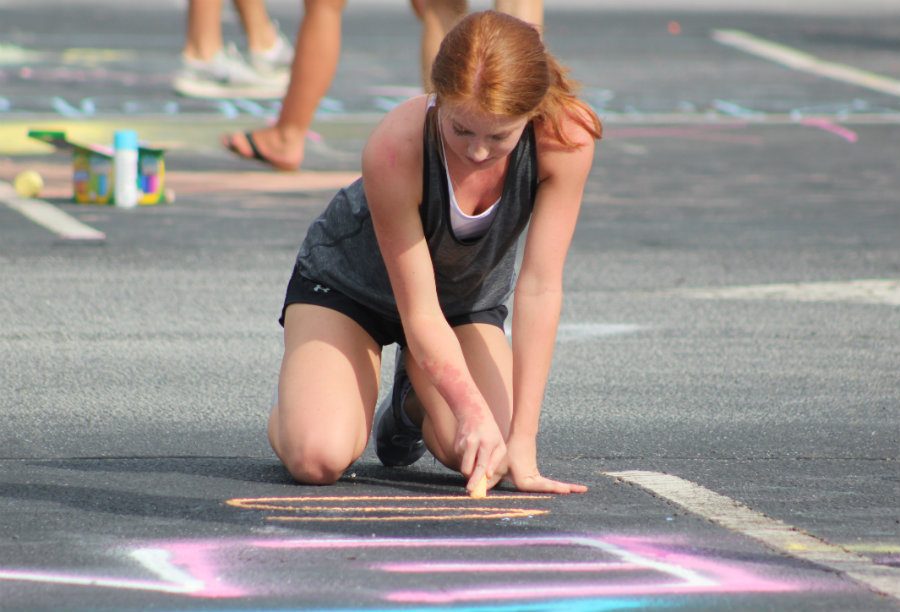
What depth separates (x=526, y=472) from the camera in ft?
13.8

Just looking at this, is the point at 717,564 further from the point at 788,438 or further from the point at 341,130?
the point at 341,130

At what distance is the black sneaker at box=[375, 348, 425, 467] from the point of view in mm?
4609

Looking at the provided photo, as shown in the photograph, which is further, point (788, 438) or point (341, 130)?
point (341, 130)

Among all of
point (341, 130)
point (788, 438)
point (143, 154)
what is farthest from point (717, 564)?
point (341, 130)

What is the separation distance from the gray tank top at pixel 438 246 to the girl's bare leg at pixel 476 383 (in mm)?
87

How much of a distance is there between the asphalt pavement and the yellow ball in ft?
0.71

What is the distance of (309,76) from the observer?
8484mm

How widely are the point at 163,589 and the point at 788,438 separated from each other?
7.04 ft

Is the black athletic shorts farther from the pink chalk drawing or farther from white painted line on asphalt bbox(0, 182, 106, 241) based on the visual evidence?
white painted line on asphalt bbox(0, 182, 106, 241)

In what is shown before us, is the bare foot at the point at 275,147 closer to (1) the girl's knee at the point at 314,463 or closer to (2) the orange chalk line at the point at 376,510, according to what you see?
(1) the girl's knee at the point at 314,463

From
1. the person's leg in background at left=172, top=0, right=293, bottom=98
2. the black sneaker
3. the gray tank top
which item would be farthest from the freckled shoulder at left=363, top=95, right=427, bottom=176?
the person's leg in background at left=172, top=0, right=293, bottom=98

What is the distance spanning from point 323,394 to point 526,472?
57 centimetres

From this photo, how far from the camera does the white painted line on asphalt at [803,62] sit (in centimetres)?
1592

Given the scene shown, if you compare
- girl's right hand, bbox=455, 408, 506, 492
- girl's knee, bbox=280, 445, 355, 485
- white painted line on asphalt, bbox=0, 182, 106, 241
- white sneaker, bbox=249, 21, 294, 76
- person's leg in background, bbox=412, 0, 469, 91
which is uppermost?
white sneaker, bbox=249, 21, 294, 76
